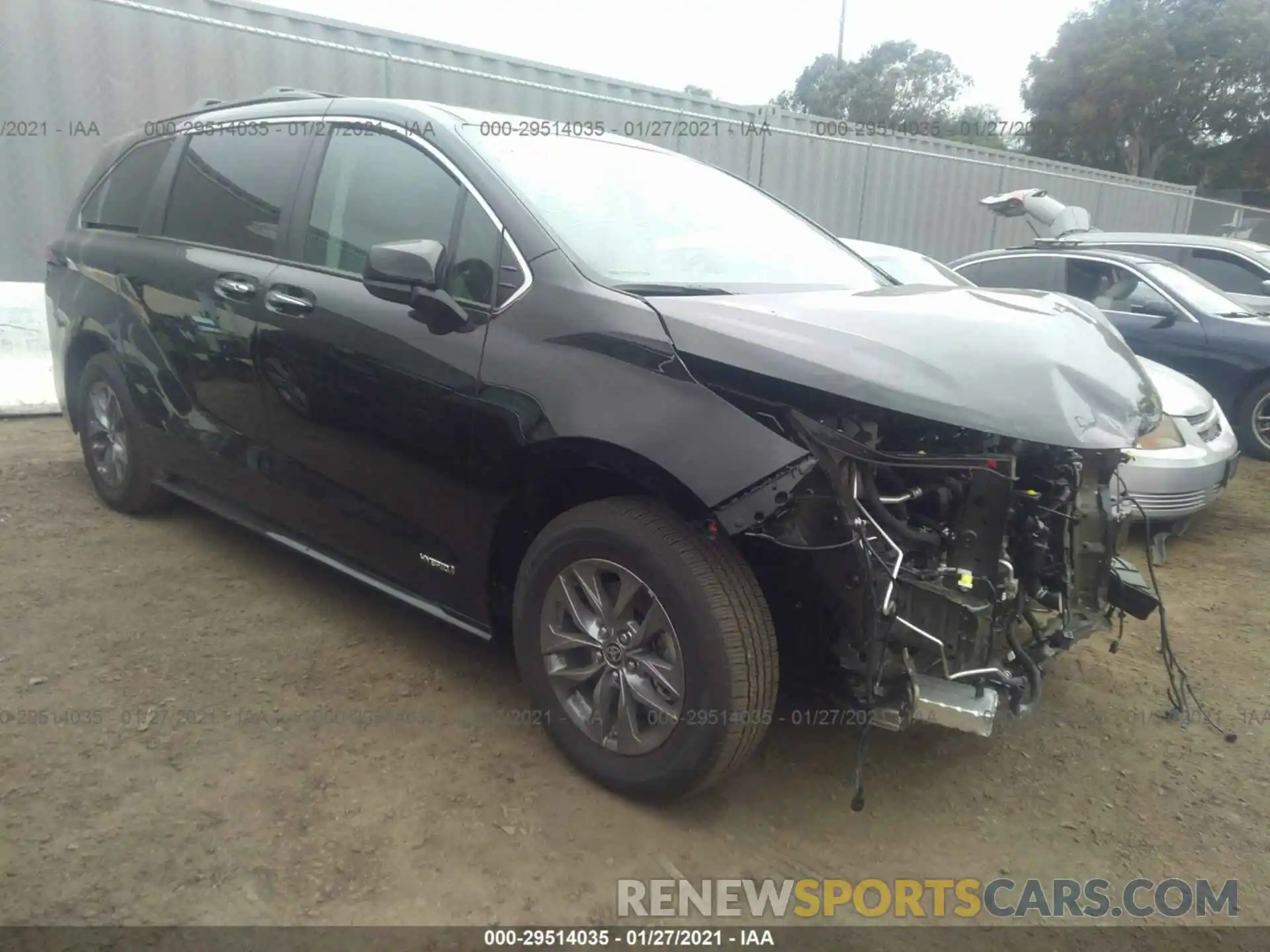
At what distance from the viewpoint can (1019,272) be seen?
25.3ft

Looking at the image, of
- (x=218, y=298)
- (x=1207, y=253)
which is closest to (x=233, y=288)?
(x=218, y=298)

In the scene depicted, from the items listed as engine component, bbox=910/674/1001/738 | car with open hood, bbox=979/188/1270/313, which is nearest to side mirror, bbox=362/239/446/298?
engine component, bbox=910/674/1001/738

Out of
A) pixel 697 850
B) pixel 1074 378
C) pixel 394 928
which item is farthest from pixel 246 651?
pixel 1074 378

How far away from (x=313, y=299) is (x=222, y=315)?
56 cm

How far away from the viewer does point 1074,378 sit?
7.22 feet

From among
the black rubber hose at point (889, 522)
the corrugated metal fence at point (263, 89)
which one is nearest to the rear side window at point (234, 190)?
the black rubber hose at point (889, 522)

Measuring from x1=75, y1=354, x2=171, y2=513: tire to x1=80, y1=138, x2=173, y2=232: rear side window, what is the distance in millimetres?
609

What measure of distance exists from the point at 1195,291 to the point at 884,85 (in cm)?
3746

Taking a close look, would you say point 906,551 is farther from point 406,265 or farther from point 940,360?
point 406,265

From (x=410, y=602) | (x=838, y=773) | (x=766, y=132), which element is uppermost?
(x=766, y=132)

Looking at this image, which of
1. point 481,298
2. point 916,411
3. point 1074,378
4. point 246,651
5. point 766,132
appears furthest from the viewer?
point 766,132

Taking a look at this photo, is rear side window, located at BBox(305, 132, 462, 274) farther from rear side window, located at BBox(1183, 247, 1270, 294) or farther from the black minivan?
rear side window, located at BBox(1183, 247, 1270, 294)

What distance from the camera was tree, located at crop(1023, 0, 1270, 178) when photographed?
28.6 meters

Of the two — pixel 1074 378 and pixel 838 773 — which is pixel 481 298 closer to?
pixel 1074 378
